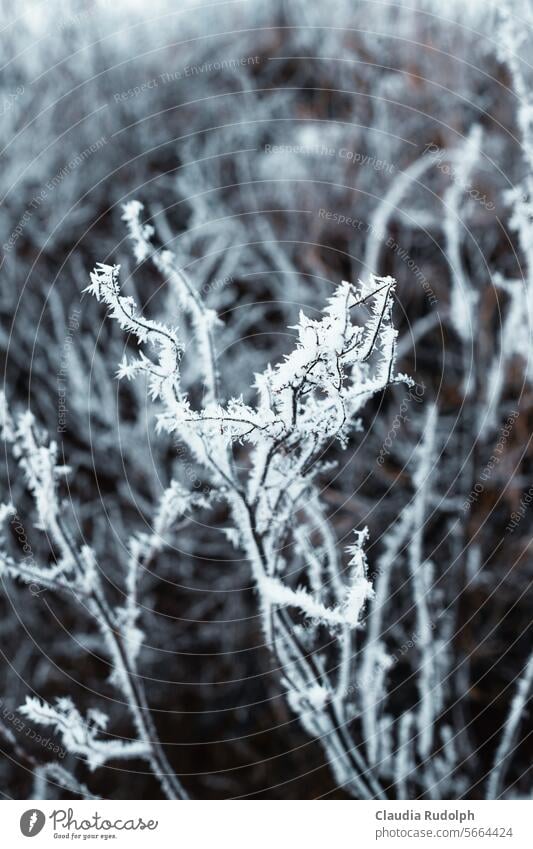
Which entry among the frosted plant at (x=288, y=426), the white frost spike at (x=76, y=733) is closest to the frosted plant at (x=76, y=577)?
the white frost spike at (x=76, y=733)

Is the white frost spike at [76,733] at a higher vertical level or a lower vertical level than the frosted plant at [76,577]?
lower

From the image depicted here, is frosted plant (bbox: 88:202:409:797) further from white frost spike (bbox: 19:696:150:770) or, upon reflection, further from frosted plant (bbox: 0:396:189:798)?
white frost spike (bbox: 19:696:150:770)

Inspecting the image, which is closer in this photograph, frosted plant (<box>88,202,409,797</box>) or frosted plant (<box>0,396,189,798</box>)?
frosted plant (<box>88,202,409,797</box>)

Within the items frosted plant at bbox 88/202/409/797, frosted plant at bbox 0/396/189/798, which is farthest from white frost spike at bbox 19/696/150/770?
frosted plant at bbox 88/202/409/797

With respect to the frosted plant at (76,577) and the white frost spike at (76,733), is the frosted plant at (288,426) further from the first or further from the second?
the white frost spike at (76,733)

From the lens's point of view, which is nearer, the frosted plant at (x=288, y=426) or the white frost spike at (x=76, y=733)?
the frosted plant at (x=288, y=426)

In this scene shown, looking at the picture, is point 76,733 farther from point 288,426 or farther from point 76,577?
point 288,426

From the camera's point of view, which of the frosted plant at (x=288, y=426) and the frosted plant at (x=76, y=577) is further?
the frosted plant at (x=76, y=577)

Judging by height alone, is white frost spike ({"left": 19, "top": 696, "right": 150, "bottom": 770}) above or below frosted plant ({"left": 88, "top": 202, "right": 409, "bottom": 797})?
below
